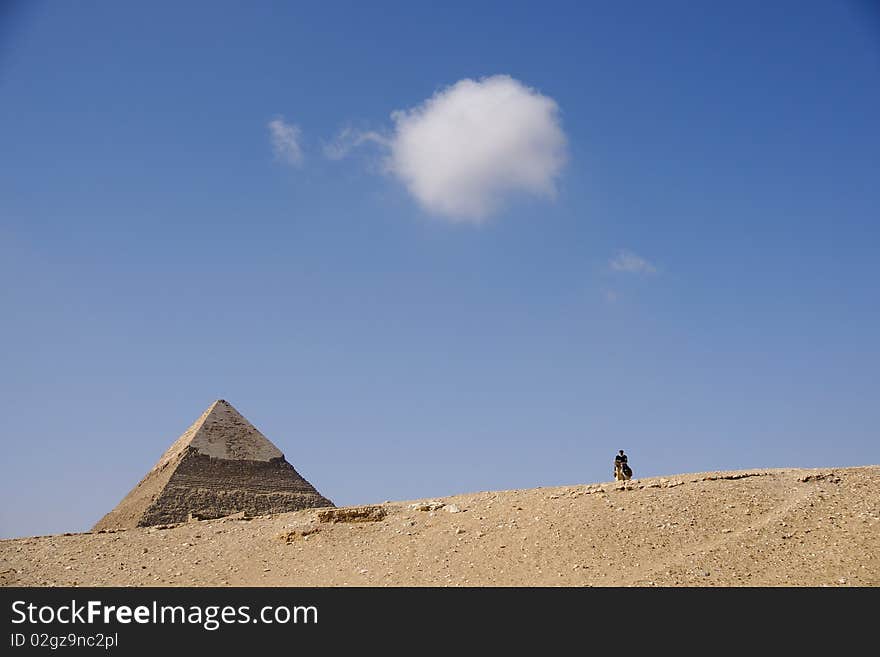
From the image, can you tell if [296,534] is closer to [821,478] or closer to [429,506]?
[429,506]

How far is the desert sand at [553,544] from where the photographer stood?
605 inches

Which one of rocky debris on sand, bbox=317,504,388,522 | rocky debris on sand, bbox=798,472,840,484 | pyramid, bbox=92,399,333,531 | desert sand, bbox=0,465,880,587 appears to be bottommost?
desert sand, bbox=0,465,880,587

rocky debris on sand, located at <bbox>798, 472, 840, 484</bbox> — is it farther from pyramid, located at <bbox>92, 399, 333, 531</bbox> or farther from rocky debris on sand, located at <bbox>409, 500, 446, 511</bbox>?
pyramid, located at <bbox>92, 399, 333, 531</bbox>

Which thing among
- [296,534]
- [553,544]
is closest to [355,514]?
[296,534]

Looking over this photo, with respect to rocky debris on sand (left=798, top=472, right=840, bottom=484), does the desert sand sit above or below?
below

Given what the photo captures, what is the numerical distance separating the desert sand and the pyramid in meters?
14.0

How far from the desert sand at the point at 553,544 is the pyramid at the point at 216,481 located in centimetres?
1402

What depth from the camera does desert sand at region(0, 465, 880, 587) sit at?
15359 millimetres

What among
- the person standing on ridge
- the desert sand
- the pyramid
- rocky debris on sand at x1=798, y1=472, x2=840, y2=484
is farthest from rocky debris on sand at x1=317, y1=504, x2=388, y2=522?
the pyramid

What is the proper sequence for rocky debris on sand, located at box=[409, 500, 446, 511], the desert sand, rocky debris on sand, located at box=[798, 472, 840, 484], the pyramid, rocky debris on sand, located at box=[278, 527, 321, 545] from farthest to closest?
the pyramid < rocky debris on sand, located at box=[409, 500, 446, 511] < rocky debris on sand, located at box=[278, 527, 321, 545] < rocky debris on sand, located at box=[798, 472, 840, 484] < the desert sand

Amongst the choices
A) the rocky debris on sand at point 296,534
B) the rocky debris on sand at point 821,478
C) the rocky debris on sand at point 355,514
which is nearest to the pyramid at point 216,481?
the rocky debris on sand at point 355,514

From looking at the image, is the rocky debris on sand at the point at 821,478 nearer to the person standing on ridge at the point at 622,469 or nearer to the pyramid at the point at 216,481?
the person standing on ridge at the point at 622,469

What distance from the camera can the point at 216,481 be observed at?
39.2 meters
